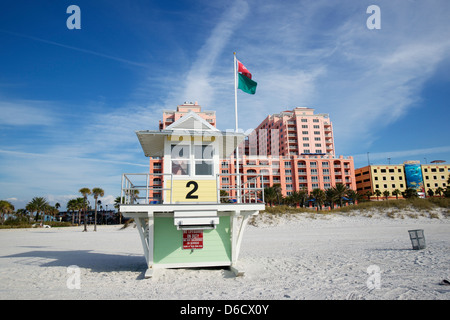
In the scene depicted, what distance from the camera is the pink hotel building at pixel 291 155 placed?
285ft

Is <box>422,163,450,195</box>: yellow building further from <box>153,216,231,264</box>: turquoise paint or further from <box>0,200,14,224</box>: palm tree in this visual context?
<box>0,200,14,224</box>: palm tree

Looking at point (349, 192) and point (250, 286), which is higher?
point (349, 192)

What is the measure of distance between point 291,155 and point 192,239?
88127 mm

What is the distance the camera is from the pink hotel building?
86938mm

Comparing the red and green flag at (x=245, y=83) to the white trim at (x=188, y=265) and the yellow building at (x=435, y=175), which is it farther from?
the yellow building at (x=435, y=175)

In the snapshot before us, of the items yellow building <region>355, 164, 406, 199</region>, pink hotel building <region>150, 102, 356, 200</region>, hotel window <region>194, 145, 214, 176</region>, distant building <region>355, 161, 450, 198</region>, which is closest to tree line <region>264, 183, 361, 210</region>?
pink hotel building <region>150, 102, 356, 200</region>

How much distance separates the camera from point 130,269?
447 inches

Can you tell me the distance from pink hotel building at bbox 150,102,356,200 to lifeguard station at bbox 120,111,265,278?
52318mm

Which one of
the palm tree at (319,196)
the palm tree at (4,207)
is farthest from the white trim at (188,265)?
the palm tree at (4,207)

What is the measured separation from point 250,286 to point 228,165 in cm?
7362
